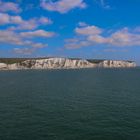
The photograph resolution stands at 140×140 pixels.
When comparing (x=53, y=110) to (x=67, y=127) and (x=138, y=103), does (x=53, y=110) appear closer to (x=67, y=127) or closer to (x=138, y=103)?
(x=67, y=127)

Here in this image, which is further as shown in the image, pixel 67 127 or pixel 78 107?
pixel 78 107

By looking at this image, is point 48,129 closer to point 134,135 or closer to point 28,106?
point 134,135

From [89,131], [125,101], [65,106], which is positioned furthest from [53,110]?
[125,101]

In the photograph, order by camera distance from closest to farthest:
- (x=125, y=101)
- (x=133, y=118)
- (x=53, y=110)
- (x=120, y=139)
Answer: (x=120, y=139) → (x=133, y=118) → (x=53, y=110) → (x=125, y=101)

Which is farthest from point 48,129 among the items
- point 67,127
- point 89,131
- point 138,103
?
point 138,103

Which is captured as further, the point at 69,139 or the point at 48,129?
the point at 48,129

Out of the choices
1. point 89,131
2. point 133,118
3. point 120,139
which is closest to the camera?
point 120,139

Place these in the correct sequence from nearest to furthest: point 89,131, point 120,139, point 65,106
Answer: point 120,139, point 89,131, point 65,106

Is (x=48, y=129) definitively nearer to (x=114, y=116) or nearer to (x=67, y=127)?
(x=67, y=127)

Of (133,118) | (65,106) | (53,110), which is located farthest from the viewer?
(65,106)
